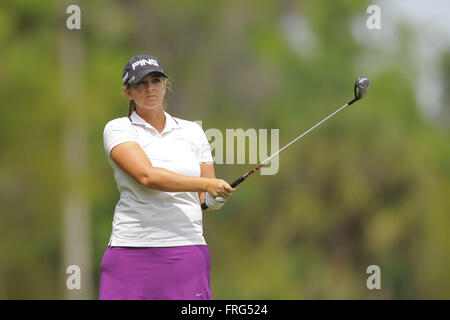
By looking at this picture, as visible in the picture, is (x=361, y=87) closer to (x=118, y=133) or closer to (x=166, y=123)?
(x=166, y=123)

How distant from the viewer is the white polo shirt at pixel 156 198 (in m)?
4.26

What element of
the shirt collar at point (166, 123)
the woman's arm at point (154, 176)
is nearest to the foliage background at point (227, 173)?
the shirt collar at point (166, 123)

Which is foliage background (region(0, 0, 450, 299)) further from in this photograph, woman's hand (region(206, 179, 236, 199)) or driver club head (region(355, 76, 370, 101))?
woman's hand (region(206, 179, 236, 199))

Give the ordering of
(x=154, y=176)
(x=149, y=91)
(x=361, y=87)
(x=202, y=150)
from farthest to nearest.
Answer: (x=361, y=87) → (x=202, y=150) → (x=149, y=91) → (x=154, y=176)

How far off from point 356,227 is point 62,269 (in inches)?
302

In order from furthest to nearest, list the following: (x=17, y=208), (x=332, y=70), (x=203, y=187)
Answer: (x=332, y=70) < (x=17, y=208) < (x=203, y=187)

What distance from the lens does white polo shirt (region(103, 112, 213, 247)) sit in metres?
4.26

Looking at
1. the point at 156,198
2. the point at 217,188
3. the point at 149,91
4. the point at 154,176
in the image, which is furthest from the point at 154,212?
the point at 149,91

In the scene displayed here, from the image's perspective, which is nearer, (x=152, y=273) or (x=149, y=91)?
(x=152, y=273)

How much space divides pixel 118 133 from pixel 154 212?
1.33ft

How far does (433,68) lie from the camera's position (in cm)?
3200

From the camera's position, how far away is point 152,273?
4258 millimetres

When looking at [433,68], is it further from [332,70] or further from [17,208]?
[17,208]
